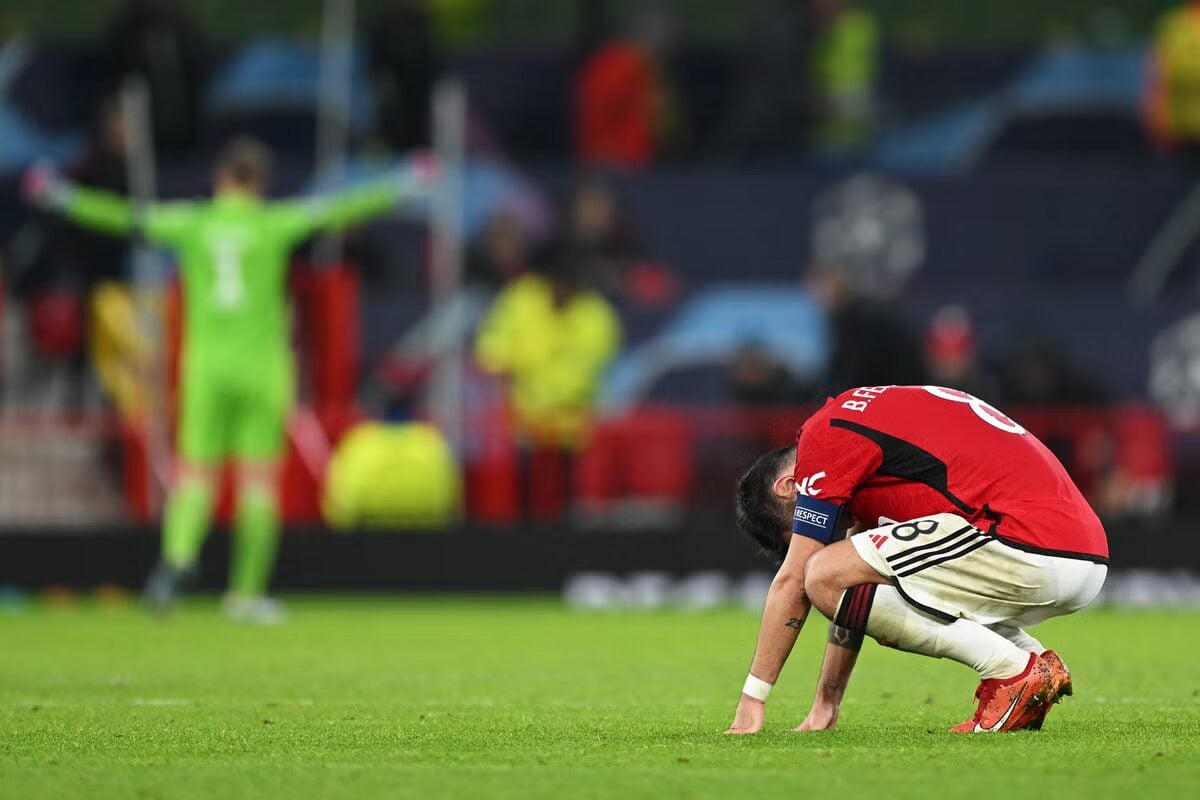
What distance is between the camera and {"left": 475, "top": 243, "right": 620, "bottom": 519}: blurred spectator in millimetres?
16734

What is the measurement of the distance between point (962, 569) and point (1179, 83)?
1513cm

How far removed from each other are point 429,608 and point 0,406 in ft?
13.1

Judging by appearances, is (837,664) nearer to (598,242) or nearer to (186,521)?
(186,521)

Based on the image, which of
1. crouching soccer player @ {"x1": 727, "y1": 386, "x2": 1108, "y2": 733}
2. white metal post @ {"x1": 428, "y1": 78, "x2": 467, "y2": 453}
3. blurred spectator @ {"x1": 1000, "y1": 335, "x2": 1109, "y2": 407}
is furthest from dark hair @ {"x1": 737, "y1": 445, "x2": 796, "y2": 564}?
blurred spectator @ {"x1": 1000, "y1": 335, "x2": 1109, "y2": 407}

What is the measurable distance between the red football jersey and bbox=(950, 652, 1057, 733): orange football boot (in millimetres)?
371

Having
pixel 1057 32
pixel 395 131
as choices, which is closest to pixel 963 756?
pixel 395 131

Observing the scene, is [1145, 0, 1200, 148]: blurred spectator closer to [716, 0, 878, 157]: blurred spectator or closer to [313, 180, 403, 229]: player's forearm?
[716, 0, 878, 157]: blurred spectator

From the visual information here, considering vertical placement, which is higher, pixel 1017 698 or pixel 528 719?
pixel 1017 698

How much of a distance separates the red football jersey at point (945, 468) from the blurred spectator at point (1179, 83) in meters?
14.7

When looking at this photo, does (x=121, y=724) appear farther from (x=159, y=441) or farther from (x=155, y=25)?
(x=155, y=25)

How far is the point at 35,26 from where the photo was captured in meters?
23.5

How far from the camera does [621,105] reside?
21328 millimetres

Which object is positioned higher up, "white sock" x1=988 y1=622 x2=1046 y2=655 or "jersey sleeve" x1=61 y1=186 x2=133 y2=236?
"jersey sleeve" x1=61 y1=186 x2=133 y2=236

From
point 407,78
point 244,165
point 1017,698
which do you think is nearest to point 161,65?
point 407,78
